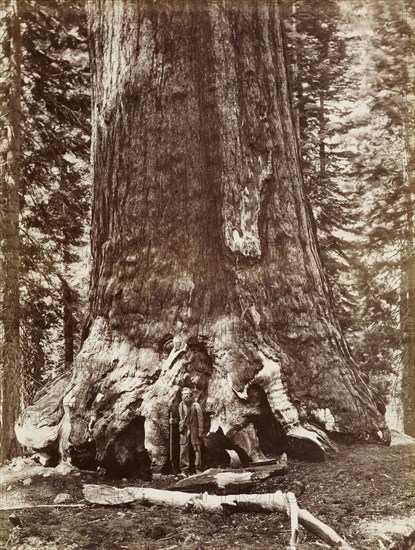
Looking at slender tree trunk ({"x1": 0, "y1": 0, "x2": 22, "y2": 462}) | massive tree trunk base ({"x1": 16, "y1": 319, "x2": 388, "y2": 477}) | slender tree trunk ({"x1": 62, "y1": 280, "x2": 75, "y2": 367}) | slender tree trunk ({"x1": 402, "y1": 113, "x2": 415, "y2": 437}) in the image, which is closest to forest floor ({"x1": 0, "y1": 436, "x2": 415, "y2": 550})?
massive tree trunk base ({"x1": 16, "y1": 319, "x2": 388, "y2": 477})

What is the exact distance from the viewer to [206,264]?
Result: 2.63 meters

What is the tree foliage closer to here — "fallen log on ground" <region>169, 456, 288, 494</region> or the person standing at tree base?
the person standing at tree base

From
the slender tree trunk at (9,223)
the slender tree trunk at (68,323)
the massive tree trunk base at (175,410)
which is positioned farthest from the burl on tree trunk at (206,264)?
the slender tree trunk at (9,223)

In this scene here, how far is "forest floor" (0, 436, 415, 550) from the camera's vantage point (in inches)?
96.0

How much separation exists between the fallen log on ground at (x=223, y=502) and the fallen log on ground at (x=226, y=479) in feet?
0.09

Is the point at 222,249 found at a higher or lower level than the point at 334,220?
lower

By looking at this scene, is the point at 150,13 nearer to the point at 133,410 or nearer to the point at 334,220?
the point at 334,220

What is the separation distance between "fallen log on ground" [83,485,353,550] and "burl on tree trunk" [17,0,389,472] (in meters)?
0.15

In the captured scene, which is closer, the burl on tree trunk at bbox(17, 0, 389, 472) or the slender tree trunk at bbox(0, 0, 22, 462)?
the burl on tree trunk at bbox(17, 0, 389, 472)

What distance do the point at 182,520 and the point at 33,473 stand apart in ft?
2.85

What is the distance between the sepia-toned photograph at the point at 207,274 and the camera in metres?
2.53

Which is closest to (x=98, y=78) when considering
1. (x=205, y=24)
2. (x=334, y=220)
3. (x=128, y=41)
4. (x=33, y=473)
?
(x=128, y=41)

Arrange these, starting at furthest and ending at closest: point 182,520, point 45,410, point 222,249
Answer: point 45,410
point 222,249
point 182,520

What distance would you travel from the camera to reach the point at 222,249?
2633 mm
